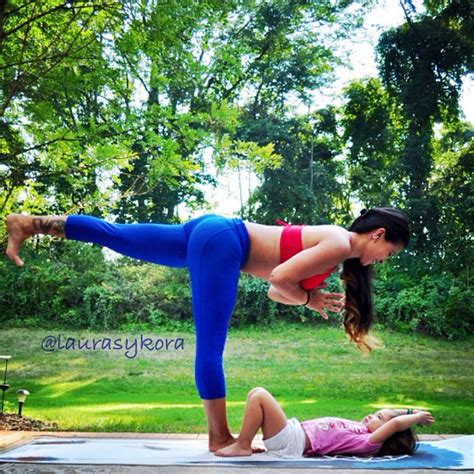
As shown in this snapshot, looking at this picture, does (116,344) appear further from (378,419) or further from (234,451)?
(234,451)

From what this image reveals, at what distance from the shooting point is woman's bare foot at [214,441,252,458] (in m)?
1.91

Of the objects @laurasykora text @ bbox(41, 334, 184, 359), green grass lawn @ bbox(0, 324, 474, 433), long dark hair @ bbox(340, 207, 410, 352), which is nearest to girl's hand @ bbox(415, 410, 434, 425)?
long dark hair @ bbox(340, 207, 410, 352)

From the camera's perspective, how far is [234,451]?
192 centimetres

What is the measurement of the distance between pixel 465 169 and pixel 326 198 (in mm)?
1360

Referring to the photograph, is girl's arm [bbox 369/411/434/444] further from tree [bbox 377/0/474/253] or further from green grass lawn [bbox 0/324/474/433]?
tree [bbox 377/0/474/253]

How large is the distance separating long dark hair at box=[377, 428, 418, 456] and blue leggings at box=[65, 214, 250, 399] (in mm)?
687

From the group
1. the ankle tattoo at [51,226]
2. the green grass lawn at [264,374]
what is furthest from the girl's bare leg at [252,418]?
the green grass lawn at [264,374]

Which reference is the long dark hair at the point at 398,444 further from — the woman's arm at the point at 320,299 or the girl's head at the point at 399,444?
the woman's arm at the point at 320,299

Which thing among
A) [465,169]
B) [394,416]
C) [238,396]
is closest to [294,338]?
[238,396]

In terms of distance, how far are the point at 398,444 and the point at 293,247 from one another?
0.83 meters

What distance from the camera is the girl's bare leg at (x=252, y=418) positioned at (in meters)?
1.92

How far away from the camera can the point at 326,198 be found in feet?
19.2

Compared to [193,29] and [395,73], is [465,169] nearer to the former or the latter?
[395,73]

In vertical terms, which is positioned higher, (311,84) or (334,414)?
(311,84)
